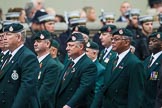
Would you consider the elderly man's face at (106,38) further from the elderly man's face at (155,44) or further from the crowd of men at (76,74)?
the elderly man's face at (155,44)

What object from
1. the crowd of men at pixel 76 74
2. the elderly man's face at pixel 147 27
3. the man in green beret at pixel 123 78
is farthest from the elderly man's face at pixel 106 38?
the elderly man's face at pixel 147 27

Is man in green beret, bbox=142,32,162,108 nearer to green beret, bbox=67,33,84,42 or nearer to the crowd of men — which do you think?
the crowd of men

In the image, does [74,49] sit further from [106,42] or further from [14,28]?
[106,42]

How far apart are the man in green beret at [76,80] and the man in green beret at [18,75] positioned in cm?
106

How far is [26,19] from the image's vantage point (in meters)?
18.8

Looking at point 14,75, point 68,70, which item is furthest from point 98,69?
point 14,75

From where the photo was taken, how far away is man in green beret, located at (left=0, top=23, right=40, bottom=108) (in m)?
12.2

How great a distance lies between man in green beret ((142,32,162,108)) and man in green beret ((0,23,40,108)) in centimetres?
203

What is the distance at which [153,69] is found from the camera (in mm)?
13805

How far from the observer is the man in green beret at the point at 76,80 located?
13.5m

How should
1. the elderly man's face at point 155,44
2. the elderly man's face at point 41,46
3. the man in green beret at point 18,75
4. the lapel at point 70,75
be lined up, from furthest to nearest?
the elderly man's face at point 41,46 < the elderly man's face at point 155,44 < the lapel at point 70,75 < the man in green beret at point 18,75

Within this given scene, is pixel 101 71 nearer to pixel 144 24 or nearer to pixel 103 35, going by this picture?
pixel 103 35

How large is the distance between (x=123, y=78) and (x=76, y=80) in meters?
0.93

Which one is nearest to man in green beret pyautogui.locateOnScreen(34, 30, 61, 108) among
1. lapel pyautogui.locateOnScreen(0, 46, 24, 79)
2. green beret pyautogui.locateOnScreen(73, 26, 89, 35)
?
lapel pyautogui.locateOnScreen(0, 46, 24, 79)
